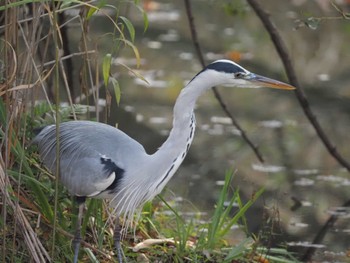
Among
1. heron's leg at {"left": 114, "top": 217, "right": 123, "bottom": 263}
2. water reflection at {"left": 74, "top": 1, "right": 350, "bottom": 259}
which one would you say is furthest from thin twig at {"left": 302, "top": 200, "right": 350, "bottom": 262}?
heron's leg at {"left": 114, "top": 217, "right": 123, "bottom": 263}

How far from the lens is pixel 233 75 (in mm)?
3771

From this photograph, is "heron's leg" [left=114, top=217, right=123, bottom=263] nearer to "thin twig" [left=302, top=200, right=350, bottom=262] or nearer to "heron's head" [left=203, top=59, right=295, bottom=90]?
"heron's head" [left=203, top=59, right=295, bottom=90]

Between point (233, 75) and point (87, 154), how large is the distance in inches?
25.8

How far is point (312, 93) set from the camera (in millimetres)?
7996

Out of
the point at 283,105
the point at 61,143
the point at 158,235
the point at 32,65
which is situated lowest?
the point at 283,105

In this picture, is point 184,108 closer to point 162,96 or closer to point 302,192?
point 302,192

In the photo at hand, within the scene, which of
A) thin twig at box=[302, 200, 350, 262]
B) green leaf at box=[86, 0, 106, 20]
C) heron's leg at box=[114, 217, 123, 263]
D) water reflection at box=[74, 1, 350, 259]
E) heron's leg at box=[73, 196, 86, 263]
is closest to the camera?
green leaf at box=[86, 0, 106, 20]

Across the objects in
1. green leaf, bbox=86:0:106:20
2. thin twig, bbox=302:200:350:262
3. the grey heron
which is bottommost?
thin twig, bbox=302:200:350:262

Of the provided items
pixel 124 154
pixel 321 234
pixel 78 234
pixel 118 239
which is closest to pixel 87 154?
pixel 124 154

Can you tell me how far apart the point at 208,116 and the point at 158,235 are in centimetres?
295

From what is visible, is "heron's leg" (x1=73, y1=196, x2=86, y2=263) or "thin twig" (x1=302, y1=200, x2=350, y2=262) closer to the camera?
"heron's leg" (x1=73, y1=196, x2=86, y2=263)

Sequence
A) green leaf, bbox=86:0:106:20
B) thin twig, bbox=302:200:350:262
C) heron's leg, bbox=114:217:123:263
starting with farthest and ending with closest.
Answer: thin twig, bbox=302:200:350:262
heron's leg, bbox=114:217:123:263
green leaf, bbox=86:0:106:20

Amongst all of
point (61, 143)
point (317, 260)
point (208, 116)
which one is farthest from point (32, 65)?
point (208, 116)

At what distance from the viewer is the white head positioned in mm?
3742
